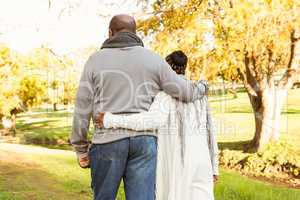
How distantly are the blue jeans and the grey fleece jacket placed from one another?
6cm

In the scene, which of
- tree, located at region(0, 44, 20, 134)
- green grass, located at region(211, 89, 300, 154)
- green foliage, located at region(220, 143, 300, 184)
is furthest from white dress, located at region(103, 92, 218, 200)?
tree, located at region(0, 44, 20, 134)

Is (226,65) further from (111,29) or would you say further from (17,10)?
(111,29)

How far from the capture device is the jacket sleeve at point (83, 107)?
3514mm

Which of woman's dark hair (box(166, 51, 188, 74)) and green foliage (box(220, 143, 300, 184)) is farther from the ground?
woman's dark hair (box(166, 51, 188, 74))

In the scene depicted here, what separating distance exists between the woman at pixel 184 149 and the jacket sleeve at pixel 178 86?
0.08 metres

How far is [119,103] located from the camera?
3.47 m

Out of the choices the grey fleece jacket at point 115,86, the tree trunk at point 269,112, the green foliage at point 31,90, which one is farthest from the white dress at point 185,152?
the green foliage at point 31,90

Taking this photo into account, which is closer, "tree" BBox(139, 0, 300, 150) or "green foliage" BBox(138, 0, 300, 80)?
"green foliage" BBox(138, 0, 300, 80)

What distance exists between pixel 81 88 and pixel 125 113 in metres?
0.35

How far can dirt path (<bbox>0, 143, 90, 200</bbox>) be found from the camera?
24.7 feet

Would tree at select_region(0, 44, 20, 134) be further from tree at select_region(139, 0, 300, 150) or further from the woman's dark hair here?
the woman's dark hair

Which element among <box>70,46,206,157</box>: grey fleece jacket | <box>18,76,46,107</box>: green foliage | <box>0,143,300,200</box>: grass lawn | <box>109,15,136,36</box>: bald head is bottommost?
<box>0,143,300,200</box>: grass lawn

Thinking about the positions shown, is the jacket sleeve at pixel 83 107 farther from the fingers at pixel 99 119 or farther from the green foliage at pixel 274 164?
the green foliage at pixel 274 164

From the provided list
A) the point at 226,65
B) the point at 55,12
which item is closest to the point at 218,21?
the point at 226,65
